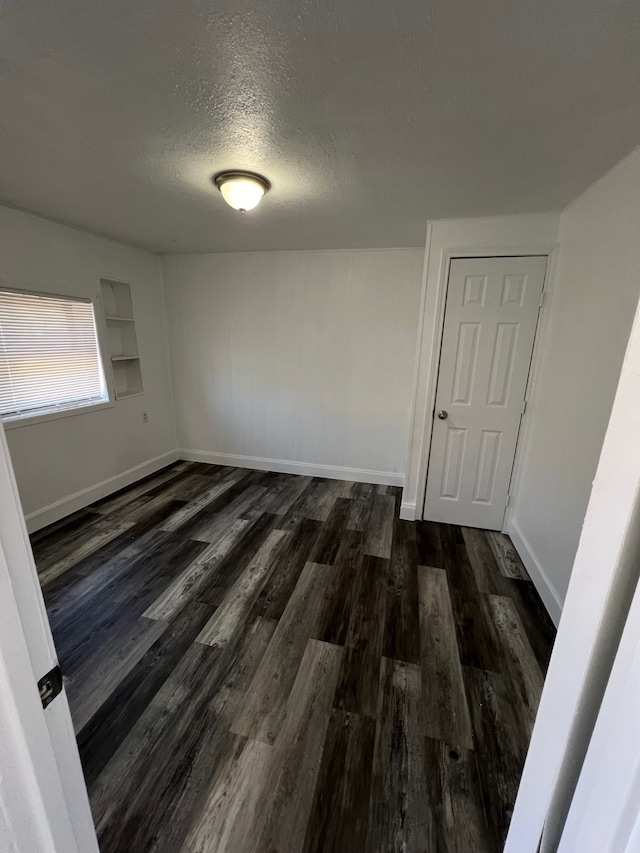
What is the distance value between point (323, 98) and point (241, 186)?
27.7 inches

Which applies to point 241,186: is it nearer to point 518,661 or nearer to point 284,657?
point 284,657

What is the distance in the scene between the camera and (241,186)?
1.79 m

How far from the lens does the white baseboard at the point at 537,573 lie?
192cm

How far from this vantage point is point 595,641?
23.4 inches

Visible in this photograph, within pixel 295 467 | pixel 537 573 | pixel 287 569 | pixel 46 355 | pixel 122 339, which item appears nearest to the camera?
pixel 537 573

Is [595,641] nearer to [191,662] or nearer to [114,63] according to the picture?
[191,662]

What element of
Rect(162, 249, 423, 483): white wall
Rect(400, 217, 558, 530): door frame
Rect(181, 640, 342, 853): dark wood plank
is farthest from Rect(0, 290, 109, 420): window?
Rect(400, 217, 558, 530): door frame

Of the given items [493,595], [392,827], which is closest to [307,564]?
[493,595]

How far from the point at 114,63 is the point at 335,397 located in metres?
2.81

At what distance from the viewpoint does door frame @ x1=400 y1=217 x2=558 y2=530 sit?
2.37 m

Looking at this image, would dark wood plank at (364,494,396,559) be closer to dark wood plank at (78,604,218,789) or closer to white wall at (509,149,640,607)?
white wall at (509,149,640,607)

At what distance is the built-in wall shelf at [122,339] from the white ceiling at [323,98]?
48.9 inches

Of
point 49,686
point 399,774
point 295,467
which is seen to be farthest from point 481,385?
point 49,686

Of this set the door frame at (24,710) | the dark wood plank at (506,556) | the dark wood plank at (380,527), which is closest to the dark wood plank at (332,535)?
the dark wood plank at (380,527)
